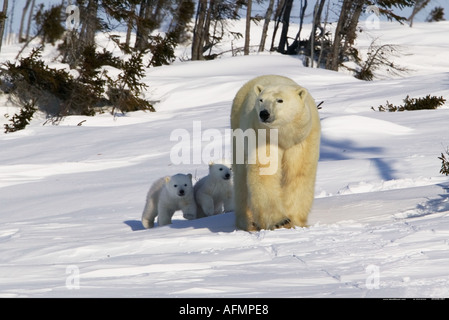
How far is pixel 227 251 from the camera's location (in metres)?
4.55

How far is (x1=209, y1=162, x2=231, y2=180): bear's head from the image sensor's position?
6941 mm

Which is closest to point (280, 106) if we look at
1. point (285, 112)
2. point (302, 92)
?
point (285, 112)

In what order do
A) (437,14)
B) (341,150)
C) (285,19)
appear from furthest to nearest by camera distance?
1. (437,14)
2. (285,19)
3. (341,150)

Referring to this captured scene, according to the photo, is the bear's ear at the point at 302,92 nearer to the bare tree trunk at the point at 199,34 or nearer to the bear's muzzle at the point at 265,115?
the bear's muzzle at the point at 265,115

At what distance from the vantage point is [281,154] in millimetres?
5285

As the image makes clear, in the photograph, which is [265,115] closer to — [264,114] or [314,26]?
[264,114]

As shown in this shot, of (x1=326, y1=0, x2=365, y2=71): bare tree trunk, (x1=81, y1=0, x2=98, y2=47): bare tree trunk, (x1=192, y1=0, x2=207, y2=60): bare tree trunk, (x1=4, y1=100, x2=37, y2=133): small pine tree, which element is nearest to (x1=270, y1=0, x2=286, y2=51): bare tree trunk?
(x1=326, y1=0, x2=365, y2=71): bare tree trunk

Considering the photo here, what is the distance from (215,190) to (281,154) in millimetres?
1965

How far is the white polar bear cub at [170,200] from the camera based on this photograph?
271 inches

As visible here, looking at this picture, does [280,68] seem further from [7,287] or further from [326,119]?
[7,287]

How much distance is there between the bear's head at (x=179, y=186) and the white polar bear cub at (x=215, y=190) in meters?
0.21

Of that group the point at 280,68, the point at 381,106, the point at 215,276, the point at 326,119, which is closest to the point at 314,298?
the point at 215,276

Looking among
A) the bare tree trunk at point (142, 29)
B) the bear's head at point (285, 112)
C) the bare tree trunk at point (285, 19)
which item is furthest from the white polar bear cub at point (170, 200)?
the bare tree trunk at point (285, 19)

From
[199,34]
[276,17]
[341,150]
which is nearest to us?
[341,150]
